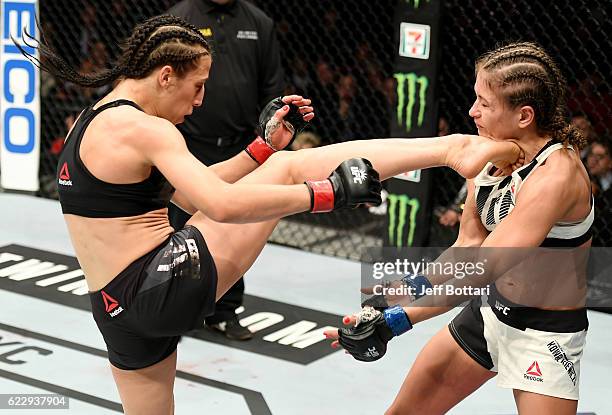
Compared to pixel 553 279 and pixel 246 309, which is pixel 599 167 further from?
pixel 553 279

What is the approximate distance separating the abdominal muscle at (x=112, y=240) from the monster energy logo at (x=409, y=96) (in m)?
2.63

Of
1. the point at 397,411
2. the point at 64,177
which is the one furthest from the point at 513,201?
the point at 64,177

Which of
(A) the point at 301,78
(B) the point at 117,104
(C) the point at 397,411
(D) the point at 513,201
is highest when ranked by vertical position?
(B) the point at 117,104

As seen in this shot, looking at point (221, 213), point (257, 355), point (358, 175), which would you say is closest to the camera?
point (221, 213)

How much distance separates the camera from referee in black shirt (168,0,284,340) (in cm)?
407

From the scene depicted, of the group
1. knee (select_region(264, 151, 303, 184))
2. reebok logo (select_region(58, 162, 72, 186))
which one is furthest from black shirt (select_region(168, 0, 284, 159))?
reebok logo (select_region(58, 162, 72, 186))

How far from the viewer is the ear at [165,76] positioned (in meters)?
2.29

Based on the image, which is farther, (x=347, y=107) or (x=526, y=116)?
(x=347, y=107)

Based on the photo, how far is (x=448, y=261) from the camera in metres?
2.47

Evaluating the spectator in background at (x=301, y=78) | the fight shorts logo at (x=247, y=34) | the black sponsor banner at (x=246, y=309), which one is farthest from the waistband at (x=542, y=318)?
the spectator in background at (x=301, y=78)

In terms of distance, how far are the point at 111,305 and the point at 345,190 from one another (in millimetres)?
632

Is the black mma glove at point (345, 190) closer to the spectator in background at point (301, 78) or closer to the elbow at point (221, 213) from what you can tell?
the elbow at point (221, 213)

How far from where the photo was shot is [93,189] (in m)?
2.25

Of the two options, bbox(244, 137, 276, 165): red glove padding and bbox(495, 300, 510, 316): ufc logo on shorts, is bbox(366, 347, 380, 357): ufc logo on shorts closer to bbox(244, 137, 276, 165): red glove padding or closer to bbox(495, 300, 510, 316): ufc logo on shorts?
bbox(495, 300, 510, 316): ufc logo on shorts
